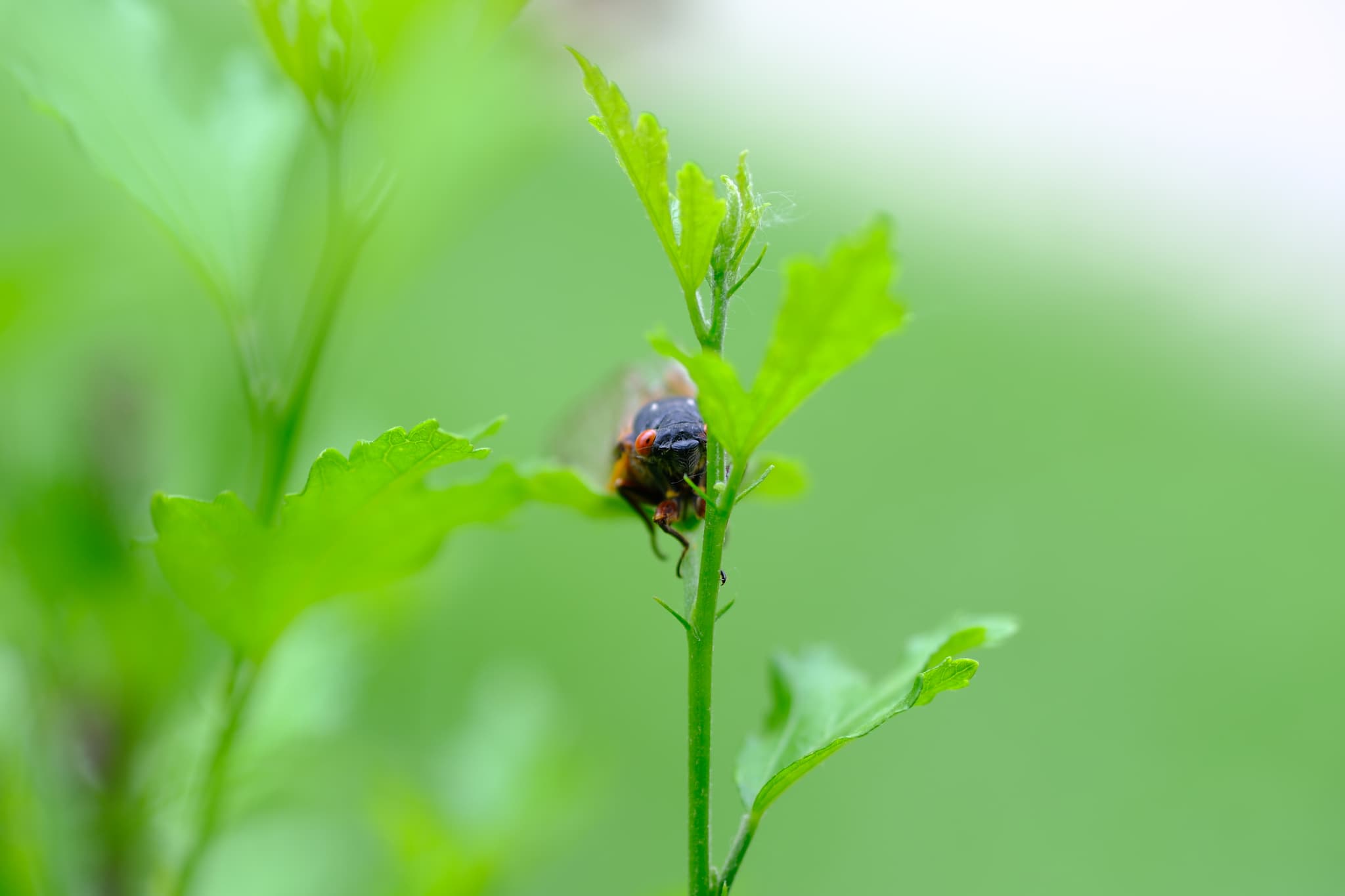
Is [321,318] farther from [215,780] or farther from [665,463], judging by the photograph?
[215,780]

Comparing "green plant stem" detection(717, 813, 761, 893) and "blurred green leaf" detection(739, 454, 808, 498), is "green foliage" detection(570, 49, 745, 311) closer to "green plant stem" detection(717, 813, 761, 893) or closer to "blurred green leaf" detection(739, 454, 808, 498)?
"blurred green leaf" detection(739, 454, 808, 498)

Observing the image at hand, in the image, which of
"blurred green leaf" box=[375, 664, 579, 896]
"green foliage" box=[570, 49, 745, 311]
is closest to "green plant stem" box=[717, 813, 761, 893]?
"green foliage" box=[570, 49, 745, 311]

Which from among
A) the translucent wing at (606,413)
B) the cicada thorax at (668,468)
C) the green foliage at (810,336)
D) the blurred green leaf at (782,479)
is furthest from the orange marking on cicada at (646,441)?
the green foliage at (810,336)

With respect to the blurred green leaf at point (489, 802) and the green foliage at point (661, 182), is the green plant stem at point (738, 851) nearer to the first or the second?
the green foliage at point (661, 182)

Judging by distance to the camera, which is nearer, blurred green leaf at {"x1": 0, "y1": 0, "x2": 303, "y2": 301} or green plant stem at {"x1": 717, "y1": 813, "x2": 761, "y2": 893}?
green plant stem at {"x1": 717, "y1": 813, "x2": 761, "y2": 893}

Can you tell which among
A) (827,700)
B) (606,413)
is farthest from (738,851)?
(606,413)

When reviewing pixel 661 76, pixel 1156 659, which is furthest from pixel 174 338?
pixel 661 76
